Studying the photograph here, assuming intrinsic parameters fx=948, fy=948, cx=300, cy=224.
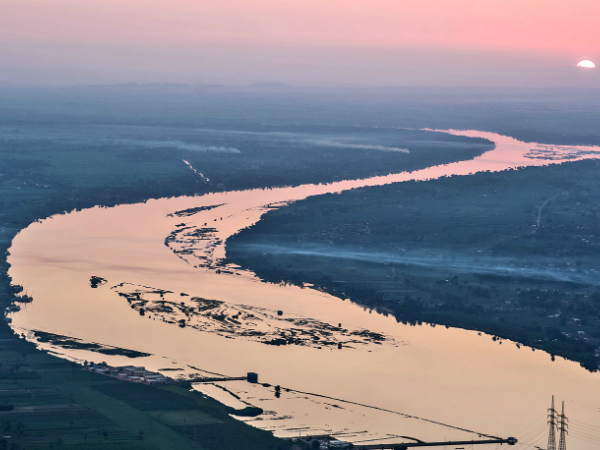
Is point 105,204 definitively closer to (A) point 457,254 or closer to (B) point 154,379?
(A) point 457,254

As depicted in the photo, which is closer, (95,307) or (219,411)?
(219,411)

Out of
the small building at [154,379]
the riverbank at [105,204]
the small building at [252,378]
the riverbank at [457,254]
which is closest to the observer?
the riverbank at [105,204]

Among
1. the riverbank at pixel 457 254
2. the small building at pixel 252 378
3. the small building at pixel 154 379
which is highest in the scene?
the riverbank at pixel 457 254

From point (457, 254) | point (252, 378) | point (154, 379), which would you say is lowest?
point (154, 379)

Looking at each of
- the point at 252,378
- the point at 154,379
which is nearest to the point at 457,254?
the point at 252,378

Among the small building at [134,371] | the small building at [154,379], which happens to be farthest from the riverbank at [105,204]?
the small building at [134,371]

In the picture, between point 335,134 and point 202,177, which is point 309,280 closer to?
point 202,177

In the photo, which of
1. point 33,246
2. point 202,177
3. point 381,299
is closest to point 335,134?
point 202,177

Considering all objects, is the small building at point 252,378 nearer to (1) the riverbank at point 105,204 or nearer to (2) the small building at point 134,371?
(1) the riverbank at point 105,204
